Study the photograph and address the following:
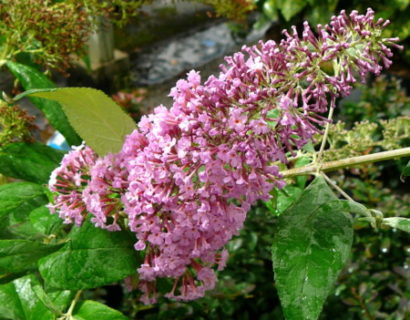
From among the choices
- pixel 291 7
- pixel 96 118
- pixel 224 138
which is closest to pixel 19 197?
pixel 96 118

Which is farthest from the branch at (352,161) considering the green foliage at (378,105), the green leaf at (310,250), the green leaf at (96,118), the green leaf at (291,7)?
the green leaf at (291,7)

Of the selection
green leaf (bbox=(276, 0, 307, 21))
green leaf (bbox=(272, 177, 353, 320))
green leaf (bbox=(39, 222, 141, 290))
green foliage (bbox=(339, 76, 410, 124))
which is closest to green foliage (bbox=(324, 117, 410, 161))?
green leaf (bbox=(272, 177, 353, 320))

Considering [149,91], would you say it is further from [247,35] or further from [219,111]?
[219,111]

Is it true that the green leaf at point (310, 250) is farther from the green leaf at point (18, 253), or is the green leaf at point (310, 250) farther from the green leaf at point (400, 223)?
the green leaf at point (18, 253)

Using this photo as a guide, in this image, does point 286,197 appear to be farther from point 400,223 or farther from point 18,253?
point 18,253

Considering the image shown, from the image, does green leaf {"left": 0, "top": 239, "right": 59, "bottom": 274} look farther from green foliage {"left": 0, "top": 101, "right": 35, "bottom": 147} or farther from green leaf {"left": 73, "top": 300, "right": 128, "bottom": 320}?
green foliage {"left": 0, "top": 101, "right": 35, "bottom": 147}
